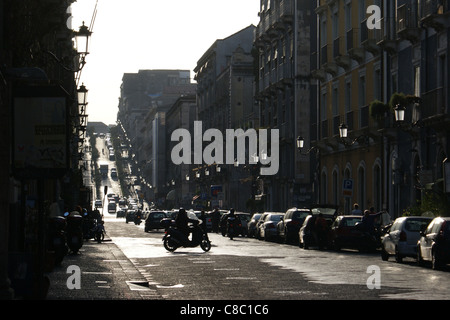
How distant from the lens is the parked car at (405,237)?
30.1 m

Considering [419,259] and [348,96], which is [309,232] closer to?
[348,96]

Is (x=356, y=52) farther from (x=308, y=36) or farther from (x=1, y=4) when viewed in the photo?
(x=1, y=4)

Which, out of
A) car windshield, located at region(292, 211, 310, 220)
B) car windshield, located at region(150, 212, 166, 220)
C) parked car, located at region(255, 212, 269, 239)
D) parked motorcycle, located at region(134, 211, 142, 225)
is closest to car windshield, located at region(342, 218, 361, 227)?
car windshield, located at region(292, 211, 310, 220)

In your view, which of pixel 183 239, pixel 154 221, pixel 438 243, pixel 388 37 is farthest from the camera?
pixel 154 221

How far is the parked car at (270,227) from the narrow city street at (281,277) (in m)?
15.3

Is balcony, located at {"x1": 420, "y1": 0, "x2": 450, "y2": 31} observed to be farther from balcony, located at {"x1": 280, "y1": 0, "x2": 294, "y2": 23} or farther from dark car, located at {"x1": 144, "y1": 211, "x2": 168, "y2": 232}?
dark car, located at {"x1": 144, "y1": 211, "x2": 168, "y2": 232}

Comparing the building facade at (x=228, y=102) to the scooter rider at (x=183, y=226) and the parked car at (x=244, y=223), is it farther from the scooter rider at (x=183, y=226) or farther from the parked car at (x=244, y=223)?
the scooter rider at (x=183, y=226)

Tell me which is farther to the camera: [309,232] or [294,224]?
[294,224]

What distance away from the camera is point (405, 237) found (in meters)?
30.2

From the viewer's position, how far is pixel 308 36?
220 ft

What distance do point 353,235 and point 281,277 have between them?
15310 millimetres

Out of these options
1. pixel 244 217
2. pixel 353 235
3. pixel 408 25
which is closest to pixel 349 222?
pixel 353 235

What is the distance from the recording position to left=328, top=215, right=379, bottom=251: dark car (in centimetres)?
3803

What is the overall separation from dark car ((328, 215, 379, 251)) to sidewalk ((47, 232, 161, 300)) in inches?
383
